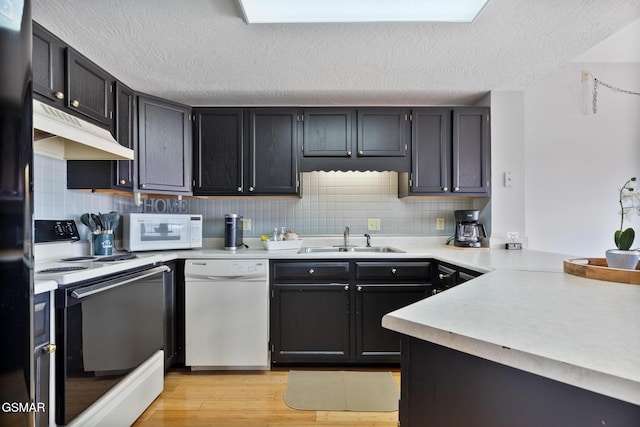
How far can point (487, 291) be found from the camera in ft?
3.18

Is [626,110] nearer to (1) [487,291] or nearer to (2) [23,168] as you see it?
(1) [487,291]

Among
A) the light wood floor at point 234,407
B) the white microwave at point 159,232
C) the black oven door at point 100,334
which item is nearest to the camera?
the black oven door at point 100,334

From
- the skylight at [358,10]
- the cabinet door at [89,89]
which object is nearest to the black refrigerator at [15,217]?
the skylight at [358,10]

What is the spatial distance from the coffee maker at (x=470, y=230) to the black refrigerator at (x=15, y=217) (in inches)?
106

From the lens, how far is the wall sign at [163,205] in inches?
105

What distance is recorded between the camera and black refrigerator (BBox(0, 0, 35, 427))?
1.54 feet

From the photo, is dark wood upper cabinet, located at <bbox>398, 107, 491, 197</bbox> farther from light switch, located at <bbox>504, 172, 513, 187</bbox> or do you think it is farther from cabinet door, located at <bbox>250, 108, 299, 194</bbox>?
cabinet door, located at <bbox>250, 108, 299, 194</bbox>

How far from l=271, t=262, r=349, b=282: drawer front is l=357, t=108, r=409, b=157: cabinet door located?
3.28 feet

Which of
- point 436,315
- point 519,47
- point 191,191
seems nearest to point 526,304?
point 436,315

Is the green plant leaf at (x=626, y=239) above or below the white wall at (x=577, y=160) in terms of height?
below

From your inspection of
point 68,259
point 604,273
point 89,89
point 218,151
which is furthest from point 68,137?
point 604,273

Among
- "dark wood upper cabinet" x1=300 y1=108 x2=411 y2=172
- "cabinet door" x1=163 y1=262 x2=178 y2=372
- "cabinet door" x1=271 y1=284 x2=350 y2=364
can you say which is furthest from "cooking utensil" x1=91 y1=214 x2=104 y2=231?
"dark wood upper cabinet" x1=300 y1=108 x2=411 y2=172

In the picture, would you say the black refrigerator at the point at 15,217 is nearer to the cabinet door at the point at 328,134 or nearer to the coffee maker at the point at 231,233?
the coffee maker at the point at 231,233

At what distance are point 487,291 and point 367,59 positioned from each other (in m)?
1.63
